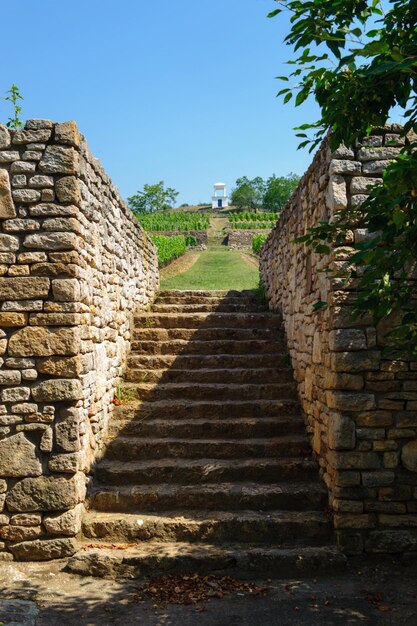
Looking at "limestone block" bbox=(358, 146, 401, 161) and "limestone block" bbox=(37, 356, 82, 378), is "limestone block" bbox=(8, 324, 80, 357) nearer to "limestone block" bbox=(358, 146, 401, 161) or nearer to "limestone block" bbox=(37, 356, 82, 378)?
"limestone block" bbox=(37, 356, 82, 378)

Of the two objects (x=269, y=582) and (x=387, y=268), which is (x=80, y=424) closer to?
(x=269, y=582)

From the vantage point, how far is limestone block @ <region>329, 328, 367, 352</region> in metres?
4.57

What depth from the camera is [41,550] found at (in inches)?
178

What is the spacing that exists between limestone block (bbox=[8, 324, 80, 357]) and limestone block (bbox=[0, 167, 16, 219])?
1029 mm

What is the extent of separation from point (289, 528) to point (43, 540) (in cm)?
215

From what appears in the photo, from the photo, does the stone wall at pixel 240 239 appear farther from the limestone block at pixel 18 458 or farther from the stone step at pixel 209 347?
the limestone block at pixel 18 458

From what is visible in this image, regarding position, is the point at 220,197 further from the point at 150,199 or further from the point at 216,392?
the point at 216,392

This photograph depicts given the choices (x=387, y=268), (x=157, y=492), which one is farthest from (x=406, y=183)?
(x=157, y=492)

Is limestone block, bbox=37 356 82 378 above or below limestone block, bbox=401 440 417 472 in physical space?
above

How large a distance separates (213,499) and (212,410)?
135 centimetres

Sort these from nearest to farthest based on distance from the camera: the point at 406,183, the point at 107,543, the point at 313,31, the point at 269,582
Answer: the point at 406,183
the point at 313,31
the point at 269,582
the point at 107,543

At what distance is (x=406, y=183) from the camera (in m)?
2.64

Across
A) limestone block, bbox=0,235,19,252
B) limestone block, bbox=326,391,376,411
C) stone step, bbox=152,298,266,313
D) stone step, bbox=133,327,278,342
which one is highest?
limestone block, bbox=0,235,19,252

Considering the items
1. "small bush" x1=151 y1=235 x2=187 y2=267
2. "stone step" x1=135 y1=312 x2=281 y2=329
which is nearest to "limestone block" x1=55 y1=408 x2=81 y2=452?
"stone step" x1=135 y1=312 x2=281 y2=329
